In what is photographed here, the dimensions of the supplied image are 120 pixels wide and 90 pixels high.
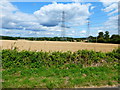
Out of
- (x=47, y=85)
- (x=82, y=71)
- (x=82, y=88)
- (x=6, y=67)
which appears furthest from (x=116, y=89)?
(x=6, y=67)

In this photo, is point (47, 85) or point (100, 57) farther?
point (100, 57)

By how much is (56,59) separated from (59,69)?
2.50 ft

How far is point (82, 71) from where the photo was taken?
394cm

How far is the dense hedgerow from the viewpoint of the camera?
4.64 m

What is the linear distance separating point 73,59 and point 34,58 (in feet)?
6.55

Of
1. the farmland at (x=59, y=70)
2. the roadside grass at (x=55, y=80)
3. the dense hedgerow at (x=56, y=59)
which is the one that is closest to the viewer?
the roadside grass at (x=55, y=80)

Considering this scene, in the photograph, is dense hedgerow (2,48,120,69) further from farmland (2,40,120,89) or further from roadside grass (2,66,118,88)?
roadside grass (2,66,118,88)

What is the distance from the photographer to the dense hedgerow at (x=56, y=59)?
4.64 m

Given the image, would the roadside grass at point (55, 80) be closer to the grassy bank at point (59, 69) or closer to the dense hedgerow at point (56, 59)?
the grassy bank at point (59, 69)

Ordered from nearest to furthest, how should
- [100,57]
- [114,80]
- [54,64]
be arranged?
[114,80] → [54,64] → [100,57]

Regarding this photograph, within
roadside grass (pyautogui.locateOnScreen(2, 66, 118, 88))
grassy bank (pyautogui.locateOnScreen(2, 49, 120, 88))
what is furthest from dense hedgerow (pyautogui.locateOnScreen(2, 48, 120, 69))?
roadside grass (pyautogui.locateOnScreen(2, 66, 118, 88))

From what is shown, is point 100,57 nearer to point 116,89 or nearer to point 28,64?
point 116,89

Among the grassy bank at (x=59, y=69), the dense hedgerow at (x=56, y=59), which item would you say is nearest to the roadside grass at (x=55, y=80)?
the grassy bank at (x=59, y=69)

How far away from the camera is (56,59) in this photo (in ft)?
16.0
